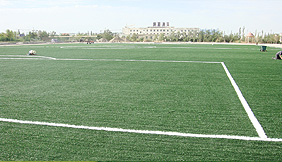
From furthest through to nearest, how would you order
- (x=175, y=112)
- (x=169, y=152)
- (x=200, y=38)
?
1. (x=200, y=38)
2. (x=175, y=112)
3. (x=169, y=152)

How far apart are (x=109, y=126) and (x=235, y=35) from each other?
2060 inches

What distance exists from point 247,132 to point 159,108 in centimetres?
138

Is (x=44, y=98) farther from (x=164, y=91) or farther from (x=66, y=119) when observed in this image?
(x=164, y=91)

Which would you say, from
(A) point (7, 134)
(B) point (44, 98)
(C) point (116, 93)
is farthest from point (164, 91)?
(A) point (7, 134)

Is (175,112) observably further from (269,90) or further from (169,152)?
(269,90)

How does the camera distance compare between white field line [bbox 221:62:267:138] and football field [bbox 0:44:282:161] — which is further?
white field line [bbox 221:62:267:138]

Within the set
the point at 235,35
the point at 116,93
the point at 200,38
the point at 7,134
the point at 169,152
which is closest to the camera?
the point at 169,152

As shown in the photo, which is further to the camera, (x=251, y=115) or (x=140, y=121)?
(x=251, y=115)

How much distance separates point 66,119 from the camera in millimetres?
3186

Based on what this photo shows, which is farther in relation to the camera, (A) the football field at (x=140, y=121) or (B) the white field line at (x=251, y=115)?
(B) the white field line at (x=251, y=115)

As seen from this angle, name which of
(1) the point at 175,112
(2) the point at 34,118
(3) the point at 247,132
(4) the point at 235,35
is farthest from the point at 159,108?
(4) the point at 235,35

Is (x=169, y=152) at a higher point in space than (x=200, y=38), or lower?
lower

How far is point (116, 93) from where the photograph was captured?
459 cm

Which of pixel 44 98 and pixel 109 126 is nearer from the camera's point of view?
pixel 109 126
